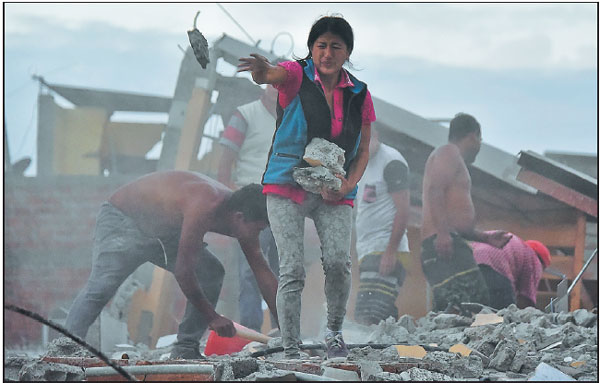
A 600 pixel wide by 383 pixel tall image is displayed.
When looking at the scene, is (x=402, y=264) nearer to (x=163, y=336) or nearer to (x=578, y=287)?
(x=578, y=287)

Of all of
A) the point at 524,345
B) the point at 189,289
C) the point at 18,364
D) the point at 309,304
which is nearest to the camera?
the point at 18,364

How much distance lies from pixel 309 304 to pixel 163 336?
1.08 m

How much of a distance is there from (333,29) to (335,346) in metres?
1.37

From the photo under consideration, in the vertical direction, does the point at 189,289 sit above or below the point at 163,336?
above

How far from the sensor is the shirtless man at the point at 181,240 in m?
4.74

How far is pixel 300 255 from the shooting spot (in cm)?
341

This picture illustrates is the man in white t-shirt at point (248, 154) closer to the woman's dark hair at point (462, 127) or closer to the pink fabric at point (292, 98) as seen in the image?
the woman's dark hair at point (462, 127)

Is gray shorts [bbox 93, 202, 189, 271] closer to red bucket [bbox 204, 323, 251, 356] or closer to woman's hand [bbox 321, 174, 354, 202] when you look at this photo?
red bucket [bbox 204, 323, 251, 356]

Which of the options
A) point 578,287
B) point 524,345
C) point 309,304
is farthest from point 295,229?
point 578,287

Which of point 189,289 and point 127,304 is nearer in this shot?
point 189,289

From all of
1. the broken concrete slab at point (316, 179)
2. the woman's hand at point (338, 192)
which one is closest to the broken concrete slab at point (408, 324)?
the woman's hand at point (338, 192)

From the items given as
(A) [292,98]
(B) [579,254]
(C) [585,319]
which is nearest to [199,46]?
(A) [292,98]

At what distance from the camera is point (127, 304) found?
18.1ft

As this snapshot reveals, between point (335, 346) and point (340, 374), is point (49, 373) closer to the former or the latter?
point (340, 374)
